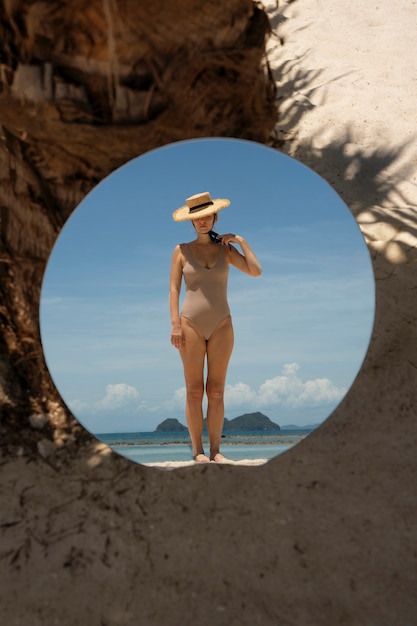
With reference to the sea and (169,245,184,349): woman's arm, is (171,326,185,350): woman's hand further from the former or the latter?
the sea

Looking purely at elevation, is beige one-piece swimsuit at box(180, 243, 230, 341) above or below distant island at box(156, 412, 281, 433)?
above

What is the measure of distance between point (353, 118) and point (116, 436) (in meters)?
3.00

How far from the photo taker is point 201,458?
3113mm

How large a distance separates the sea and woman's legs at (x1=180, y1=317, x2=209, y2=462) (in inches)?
1.9

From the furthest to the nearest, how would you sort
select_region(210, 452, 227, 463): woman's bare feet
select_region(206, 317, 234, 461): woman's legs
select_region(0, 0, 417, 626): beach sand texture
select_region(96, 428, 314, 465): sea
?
select_region(206, 317, 234, 461): woman's legs, select_region(210, 452, 227, 463): woman's bare feet, select_region(96, 428, 314, 465): sea, select_region(0, 0, 417, 626): beach sand texture

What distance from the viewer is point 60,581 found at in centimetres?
262

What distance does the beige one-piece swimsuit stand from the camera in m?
3.19

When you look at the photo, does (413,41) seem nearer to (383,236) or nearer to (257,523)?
(383,236)

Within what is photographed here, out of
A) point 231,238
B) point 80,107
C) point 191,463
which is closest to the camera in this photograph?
point 80,107

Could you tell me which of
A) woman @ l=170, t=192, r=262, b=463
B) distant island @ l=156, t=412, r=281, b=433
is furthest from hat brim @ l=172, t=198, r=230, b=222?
distant island @ l=156, t=412, r=281, b=433

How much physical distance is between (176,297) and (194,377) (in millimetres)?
A: 372

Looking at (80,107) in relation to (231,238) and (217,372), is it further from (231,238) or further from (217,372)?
(217,372)

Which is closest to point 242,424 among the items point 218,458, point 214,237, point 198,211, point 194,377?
point 218,458

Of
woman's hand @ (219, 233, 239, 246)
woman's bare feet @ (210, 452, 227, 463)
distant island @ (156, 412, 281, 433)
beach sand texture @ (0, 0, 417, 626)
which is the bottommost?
beach sand texture @ (0, 0, 417, 626)
